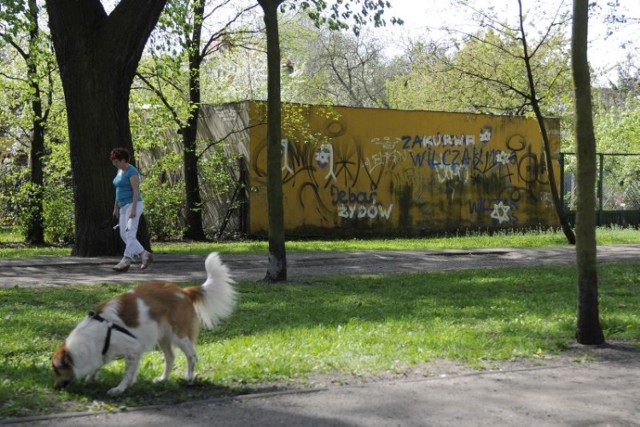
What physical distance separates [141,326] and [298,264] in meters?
9.96

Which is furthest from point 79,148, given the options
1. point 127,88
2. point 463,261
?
point 463,261

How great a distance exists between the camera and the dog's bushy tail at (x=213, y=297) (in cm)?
616

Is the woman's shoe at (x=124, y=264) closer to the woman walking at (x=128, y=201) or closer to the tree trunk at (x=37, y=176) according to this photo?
the woman walking at (x=128, y=201)

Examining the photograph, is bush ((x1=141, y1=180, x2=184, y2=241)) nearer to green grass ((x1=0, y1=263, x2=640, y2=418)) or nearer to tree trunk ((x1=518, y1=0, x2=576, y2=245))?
tree trunk ((x1=518, y1=0, x2=576, y2=245))

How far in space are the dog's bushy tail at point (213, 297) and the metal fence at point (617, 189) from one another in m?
23.5

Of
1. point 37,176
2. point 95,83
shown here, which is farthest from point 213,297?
point 37,176

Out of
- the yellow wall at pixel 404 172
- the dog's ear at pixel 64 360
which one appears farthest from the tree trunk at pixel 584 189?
the yellow wall at pixel 404 172

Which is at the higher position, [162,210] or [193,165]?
[193,165]

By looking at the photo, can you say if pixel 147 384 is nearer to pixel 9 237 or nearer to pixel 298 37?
pixel 9 237

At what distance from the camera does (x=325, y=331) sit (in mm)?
8094

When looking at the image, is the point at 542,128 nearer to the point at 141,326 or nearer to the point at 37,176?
the point at 37,176

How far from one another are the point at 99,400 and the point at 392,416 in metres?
1.95

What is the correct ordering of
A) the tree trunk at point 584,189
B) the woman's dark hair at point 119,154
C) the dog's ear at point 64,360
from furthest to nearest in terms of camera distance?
1. the woman's dark hair at point 119,154
2. the tree trunk at point 584,189
3. the dog's ear at point 64,360

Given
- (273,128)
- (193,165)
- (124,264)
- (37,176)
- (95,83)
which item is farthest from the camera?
(193,165)
